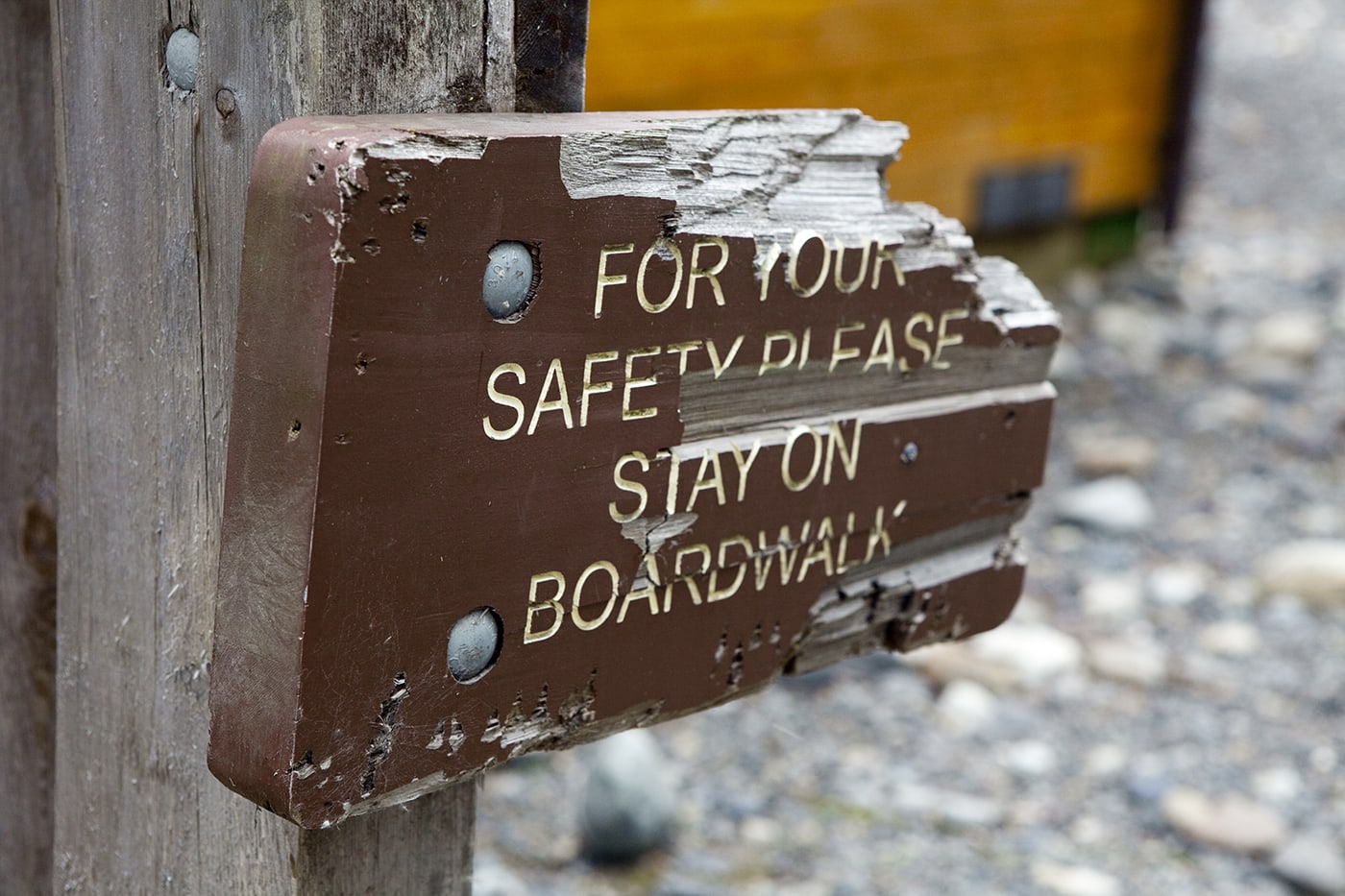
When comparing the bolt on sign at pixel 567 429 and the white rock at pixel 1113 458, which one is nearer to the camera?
the bolt on sign at pixel 567 429

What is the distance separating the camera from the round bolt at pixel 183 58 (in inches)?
42.8

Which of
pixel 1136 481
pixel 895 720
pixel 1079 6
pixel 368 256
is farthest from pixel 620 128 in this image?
pixel 1079 6

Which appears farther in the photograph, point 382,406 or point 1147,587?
point 1147,587

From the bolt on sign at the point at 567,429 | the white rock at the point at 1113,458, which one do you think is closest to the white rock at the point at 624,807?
the bolt on sign at the point at 567,429

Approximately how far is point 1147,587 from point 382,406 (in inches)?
154

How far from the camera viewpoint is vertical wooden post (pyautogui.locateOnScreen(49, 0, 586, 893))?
107 centimetres

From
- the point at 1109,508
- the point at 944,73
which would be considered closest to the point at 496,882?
the point at 1109,508

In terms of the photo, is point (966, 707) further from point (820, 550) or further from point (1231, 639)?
point (820, 550)

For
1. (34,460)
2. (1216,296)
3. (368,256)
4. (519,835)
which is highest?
(368,256)

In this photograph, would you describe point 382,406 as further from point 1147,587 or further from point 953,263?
point 1147,587

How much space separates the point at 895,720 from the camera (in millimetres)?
3746

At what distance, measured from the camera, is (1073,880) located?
3.13 m

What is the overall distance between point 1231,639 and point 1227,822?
3.18 ft

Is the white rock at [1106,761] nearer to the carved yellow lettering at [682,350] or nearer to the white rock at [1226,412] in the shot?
the white rock at [1226,412]
